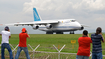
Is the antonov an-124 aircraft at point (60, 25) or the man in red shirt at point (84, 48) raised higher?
the man in red shirt at point (84, 48)

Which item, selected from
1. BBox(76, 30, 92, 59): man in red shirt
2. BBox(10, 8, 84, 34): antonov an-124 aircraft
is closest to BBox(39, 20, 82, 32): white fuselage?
BBox(10, 8, 84, 34): antonov an-124 aircraft

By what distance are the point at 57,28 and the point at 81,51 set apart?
43.5 m

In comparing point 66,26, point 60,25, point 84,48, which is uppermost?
point 84,48

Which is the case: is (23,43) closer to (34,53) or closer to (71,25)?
(34,53)

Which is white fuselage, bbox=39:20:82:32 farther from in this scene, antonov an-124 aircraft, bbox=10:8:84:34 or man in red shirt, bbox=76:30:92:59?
man in red shirt, bbox=76:30:92:59

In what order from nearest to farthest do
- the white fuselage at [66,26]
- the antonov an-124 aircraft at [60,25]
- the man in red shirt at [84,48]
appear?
the man in red shirt at [84,48] → the white fuselage at [66,26] → the antonov an-124 aircraft at [60,25]

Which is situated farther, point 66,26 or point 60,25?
point 60,25

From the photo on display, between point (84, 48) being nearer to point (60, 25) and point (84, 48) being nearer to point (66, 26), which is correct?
point (66, 26)

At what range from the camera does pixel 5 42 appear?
9.85 m

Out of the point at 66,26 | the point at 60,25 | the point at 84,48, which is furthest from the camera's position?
the point at 60,25

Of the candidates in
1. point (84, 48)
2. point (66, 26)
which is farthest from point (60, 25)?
point (84, 48)

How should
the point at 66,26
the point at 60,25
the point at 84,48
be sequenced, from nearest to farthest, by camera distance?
the point at 84,48 → the point at 66,26 → the point at 60,25

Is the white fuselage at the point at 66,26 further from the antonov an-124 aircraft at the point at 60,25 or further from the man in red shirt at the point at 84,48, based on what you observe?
the man in red shirt at the point at 84,48

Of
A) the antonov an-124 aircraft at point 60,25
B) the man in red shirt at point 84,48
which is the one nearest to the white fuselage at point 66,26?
the antonov an-124 aircraft at point 60,25
